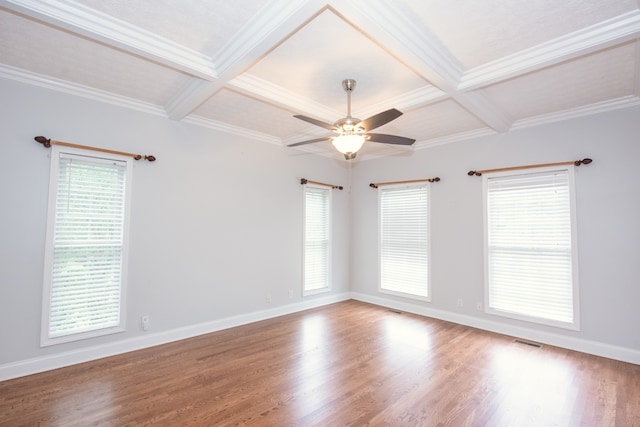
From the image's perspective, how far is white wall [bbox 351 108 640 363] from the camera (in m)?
3.46

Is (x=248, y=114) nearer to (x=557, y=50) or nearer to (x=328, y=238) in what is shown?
(x=328, y=238)

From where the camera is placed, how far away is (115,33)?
2322 mm

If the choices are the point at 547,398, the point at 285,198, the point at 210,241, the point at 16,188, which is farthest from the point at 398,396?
the point at 16,188

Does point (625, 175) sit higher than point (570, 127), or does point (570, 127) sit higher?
point (570, 127)

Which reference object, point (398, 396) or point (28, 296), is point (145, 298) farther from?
point (398, 396)

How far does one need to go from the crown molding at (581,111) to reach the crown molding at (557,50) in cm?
158

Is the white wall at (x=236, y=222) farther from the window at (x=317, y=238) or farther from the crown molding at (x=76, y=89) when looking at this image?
the window at (x=317, y=238)

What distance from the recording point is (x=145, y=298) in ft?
12.1

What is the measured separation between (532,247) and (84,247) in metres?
5.21

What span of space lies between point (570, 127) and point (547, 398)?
120 inches

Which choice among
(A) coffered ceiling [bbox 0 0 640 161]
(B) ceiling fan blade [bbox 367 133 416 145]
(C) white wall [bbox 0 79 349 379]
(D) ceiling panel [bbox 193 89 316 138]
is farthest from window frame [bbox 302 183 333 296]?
(B) ceiling fan blade [bbox 367 133 416 145]

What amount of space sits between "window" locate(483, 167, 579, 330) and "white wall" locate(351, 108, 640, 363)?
4.5 inches

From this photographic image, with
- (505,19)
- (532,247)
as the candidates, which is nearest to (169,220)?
(505,19)

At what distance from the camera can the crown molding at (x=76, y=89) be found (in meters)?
2.95
